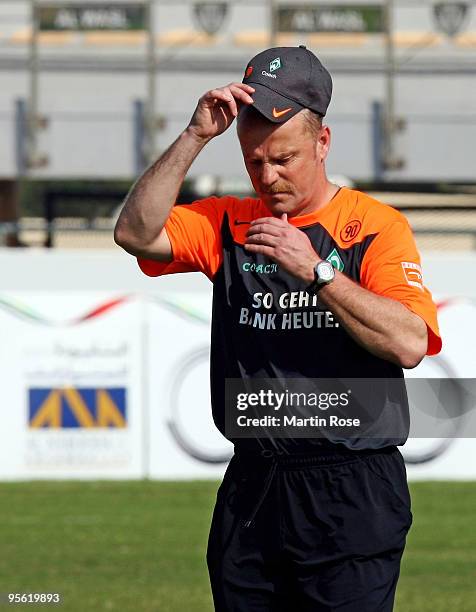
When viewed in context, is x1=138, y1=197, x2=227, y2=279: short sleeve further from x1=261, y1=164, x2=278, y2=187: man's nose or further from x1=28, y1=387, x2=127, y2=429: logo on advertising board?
x1=28, y1=387, x2=127, y2=429: logo on advertising board

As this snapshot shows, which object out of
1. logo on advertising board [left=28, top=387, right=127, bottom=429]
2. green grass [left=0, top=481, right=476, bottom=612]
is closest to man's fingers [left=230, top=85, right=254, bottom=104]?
green grass [left=0, top=481, right=476, bottom=612]

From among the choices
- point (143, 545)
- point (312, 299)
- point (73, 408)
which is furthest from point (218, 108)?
point (73, 408)

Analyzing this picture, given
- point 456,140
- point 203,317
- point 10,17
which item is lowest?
point 203,317

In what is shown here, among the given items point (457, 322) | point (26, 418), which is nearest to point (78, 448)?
point (26, 418)

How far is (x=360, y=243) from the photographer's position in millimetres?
3389

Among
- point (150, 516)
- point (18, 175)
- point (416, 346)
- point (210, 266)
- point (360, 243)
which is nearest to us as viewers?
point (416, 346)

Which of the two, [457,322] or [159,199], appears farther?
[457,322]

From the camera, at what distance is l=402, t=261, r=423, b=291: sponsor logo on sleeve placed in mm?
3296

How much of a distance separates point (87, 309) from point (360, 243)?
8917 millimetres

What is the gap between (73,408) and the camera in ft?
39.0

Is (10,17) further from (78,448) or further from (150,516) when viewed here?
(150,516)

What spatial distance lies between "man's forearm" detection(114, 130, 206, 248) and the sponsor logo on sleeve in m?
0.63

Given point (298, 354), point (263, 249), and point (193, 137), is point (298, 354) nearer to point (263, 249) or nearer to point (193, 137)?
point (263, 249)

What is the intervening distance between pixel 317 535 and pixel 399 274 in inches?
28.2
